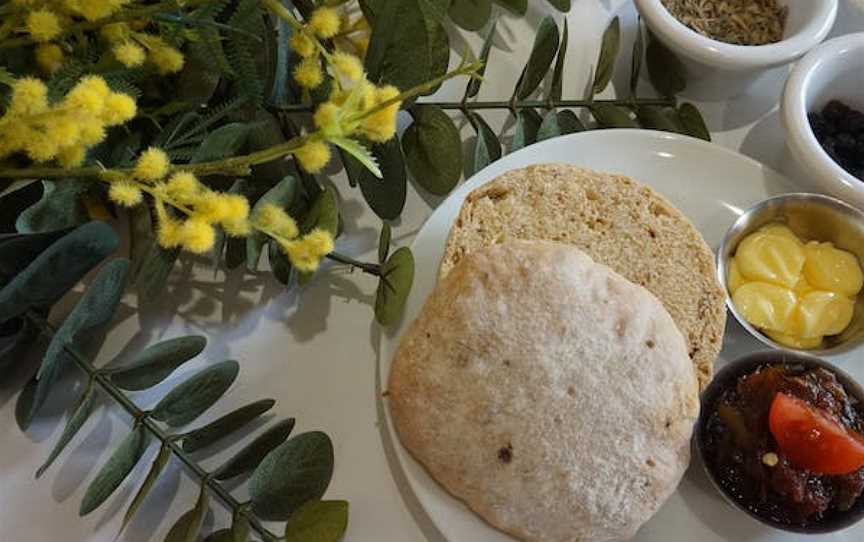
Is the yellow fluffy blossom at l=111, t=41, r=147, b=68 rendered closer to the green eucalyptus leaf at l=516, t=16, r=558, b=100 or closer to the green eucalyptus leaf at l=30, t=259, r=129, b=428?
the green eucalyptus leaf at l=30, t=259, r=129, b=428

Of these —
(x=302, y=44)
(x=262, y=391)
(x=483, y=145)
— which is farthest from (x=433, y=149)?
(x=262, y=391)

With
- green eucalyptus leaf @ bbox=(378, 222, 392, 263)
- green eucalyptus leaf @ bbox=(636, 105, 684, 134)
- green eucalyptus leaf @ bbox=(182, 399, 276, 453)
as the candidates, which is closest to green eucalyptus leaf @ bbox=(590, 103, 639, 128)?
green eucalyptus leaf @ bbox=(636, 105, 684, 134)

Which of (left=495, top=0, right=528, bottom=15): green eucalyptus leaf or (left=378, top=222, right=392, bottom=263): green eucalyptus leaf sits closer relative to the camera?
(left=378, top=222, right=392, bottom=263): green eucalyptus leaf

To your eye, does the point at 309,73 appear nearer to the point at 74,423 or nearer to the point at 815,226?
the point at 74,423

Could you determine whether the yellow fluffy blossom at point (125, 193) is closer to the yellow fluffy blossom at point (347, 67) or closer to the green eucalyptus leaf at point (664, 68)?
the yellow fluffy blossom at point (347, 67)

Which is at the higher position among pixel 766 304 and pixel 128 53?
pixel 128 53

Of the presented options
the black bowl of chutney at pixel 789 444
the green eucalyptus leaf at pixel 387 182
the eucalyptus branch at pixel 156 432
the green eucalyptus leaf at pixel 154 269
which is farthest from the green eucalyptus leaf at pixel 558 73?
the eucalyptus branch at pixel 156 432
